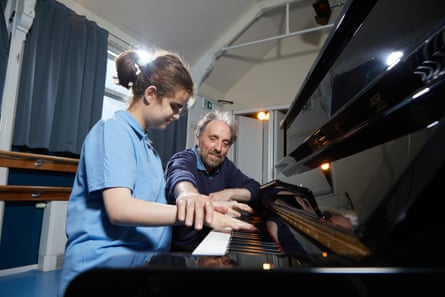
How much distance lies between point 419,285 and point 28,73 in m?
2.35

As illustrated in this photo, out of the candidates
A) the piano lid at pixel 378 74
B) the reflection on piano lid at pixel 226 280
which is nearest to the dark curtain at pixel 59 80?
the piano lid at pixel 378 74

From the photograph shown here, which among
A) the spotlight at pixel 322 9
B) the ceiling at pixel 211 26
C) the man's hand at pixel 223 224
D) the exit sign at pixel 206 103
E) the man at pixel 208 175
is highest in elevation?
the spotlight at pixel 322 9

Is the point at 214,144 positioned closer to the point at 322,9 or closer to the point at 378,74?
the point at 378,74

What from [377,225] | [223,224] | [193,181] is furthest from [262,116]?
[377,225]

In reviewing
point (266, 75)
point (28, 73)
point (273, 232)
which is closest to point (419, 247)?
point (273, 232)

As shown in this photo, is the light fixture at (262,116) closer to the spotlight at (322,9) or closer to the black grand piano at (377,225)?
the spotlight at (322,9)

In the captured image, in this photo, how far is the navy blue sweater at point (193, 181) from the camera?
114cm

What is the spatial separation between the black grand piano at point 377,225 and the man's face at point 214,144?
1036 millimetres

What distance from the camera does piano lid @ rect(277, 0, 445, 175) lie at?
0.36 metres

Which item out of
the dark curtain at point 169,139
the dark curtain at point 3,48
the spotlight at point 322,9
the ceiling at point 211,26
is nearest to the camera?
the dark curtain at point 3,48

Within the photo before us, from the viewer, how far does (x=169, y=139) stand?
10.9 ft

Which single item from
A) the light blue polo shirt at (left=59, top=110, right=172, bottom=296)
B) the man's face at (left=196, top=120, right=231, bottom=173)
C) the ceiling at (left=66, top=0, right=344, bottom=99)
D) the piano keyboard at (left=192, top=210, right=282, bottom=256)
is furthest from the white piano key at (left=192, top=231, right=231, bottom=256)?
the ceiling at (left=66, top=0, right=344, bottom=99)

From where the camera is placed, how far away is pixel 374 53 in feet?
1.87

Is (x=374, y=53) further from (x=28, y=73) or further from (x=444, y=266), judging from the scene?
(x=28, y=73)
